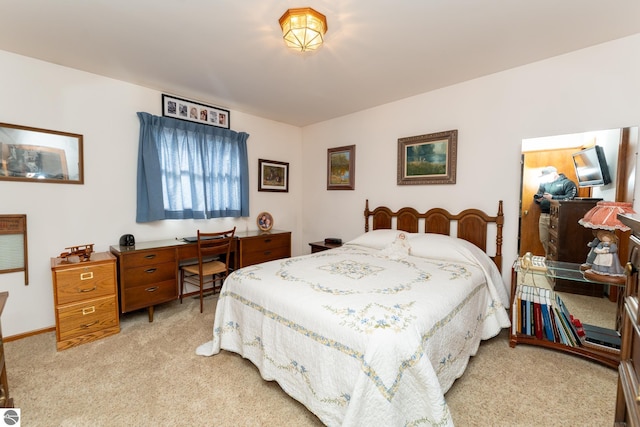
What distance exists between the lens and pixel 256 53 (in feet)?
7.54

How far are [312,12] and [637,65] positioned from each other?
2.45 metres

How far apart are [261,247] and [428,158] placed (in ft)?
7.75

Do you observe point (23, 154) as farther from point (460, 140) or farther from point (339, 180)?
point (460, 140)

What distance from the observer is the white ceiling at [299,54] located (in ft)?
5.81

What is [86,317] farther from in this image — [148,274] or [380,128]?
[380,128]

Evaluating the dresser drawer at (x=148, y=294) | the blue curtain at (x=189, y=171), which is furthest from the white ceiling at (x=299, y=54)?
the dresser drawer at (x=148, y=294)

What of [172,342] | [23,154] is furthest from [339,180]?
[23,154]

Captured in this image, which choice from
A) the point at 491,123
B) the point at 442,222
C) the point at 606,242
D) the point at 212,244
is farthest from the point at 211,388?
the point at 491,123

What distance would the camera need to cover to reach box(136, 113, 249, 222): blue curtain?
9.81 ft

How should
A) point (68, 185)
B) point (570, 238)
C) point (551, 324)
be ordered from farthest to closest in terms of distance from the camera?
point (68, 185) → point (570, 238) → point (551, 324)

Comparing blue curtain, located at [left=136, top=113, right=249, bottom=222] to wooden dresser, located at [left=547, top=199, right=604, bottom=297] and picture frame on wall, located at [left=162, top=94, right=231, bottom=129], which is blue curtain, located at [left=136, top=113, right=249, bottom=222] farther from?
wooden dresser, located at [left=547, top=199, right=604, bottom=297]

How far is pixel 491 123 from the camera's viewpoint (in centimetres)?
274

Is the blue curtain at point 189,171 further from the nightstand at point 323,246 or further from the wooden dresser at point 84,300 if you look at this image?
the nightstand at point 323,246

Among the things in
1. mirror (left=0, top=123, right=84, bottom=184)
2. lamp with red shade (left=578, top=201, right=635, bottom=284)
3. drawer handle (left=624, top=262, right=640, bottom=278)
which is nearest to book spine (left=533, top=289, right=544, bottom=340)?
lamp with red shade (left=578, top=201, right=635, bottom=284)
